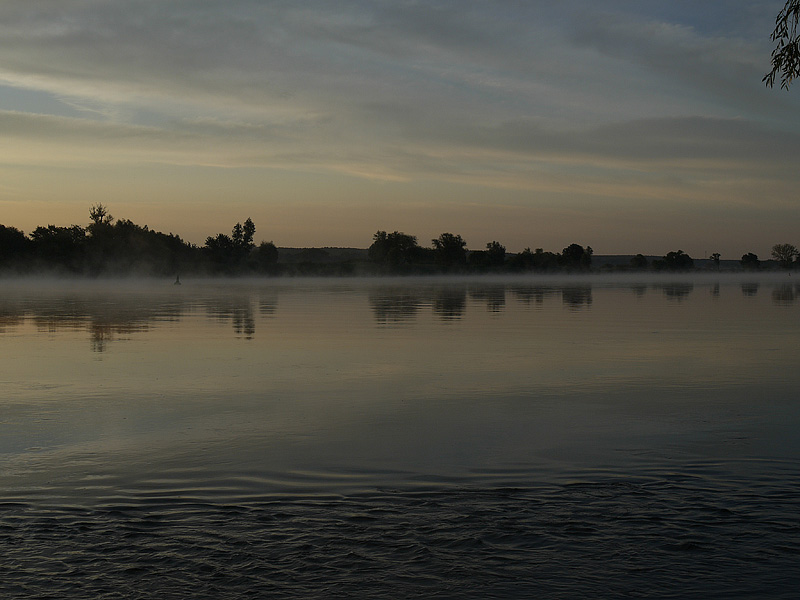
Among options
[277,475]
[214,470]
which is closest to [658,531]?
[277,475]

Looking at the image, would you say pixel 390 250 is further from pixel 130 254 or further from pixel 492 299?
pixel 492 299

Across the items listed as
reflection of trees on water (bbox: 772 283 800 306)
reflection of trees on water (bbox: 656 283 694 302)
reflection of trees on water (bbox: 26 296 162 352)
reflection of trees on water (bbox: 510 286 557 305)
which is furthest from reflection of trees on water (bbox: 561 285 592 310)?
reflection of trees on water (bbox: 26 296 162 352)

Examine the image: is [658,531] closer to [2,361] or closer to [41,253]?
[2,361]

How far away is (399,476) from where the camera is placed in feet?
25.6

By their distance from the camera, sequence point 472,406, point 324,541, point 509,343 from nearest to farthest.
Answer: point 324,541, point 472,406, point 509,343

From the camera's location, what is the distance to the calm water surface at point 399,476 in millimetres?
5434

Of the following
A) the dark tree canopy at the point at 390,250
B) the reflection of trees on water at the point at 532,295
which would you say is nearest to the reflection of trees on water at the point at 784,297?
the reflection of trees on water at the point at 532,295

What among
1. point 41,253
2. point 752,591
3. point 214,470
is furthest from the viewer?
point 41,253

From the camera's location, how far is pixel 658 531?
6.18m

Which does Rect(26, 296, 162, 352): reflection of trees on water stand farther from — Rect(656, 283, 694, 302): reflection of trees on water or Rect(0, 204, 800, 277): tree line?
Rect(0, 204, 800, 277): tree line

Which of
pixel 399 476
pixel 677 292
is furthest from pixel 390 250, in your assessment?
pixel 399 476

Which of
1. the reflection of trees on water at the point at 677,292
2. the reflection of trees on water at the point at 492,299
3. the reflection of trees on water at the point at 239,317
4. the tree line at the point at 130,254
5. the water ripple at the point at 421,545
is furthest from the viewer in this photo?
the tree line at the point at 130,254

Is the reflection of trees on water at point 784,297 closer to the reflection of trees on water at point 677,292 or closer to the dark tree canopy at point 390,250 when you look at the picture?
the reflection of trees on water at point 677,292

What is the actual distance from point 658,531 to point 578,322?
22.3 m
